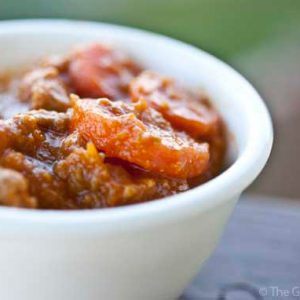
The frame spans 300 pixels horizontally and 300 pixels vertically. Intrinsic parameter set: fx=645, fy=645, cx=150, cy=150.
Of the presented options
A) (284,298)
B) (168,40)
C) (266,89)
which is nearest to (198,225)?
(284,298)

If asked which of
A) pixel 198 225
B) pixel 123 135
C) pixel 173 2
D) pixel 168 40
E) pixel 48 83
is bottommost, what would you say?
pixel 198 225

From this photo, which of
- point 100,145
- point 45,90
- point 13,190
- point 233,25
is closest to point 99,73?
point 45,90

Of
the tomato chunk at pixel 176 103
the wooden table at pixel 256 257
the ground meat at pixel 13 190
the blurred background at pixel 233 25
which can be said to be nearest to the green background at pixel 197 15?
the blurred background at pixel 233 25

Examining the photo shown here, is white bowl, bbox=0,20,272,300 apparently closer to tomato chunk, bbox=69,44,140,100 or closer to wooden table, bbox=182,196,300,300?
wooden table, bbox=182,196,300,300

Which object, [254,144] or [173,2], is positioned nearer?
[254,144]

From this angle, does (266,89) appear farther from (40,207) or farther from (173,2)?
(40,207)

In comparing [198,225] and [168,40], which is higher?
[168,40]
